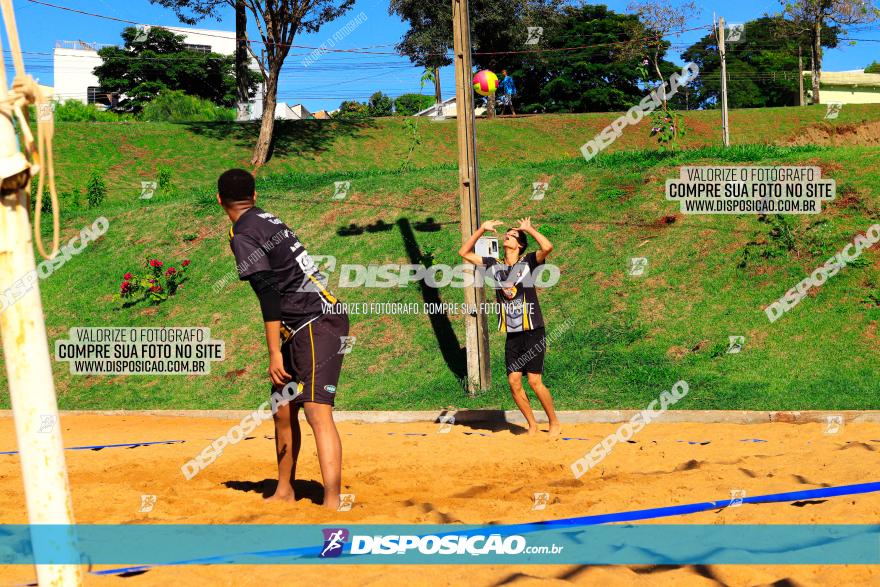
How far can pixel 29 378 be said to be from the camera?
301 centimetres

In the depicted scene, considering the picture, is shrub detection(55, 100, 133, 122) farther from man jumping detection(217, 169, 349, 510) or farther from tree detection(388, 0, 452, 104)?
man jumping detection(217, 169, 349, 510)

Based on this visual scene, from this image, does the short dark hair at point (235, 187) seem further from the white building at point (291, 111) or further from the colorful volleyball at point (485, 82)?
the white building at point (291, 111)

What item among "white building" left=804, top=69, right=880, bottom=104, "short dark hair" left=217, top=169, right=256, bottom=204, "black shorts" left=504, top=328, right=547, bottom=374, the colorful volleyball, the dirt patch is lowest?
"black shorts" left=504, top=328, right=547, bottom=374

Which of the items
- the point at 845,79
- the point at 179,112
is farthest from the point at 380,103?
the point at 845,79

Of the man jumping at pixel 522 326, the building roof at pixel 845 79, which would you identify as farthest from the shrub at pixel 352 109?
the man jumping at pixel 522 326

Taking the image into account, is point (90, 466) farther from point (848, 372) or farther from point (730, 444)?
point (848, 372)

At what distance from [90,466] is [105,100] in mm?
71418

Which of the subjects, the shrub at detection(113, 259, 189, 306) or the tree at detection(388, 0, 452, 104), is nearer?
the shrub at detection(113, 259, 189, 306)

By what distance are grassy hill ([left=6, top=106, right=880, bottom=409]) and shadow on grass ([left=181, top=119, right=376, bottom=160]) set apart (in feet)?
37.3

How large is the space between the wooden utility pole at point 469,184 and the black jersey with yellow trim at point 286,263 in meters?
6.09

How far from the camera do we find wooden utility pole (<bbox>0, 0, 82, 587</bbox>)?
298cm

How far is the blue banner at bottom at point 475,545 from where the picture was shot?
419cm

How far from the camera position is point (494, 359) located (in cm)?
1288

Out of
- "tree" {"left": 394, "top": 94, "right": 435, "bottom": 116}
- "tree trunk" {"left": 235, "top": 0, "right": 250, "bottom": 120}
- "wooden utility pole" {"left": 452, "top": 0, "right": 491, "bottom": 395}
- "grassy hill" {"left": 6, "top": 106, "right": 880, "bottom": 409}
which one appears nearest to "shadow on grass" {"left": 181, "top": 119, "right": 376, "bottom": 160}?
"tree trunk" {"left": 235, "top": 0, "right": 250, "bottom": 120}
